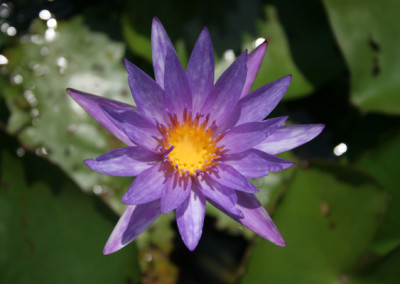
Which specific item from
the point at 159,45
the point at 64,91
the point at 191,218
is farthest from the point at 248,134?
the point at 64,91

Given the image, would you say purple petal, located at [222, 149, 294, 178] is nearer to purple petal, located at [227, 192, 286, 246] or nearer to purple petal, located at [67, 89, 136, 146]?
purple petal, located at [227, 192, 286, 246]

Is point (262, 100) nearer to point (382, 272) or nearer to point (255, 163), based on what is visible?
point (255, 163)

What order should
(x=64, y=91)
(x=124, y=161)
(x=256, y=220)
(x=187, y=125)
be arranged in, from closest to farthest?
1. (x=124, y=161)
2. (x=256, y=220)
3. (x=187, y=125)
4. (x=64, y=91)

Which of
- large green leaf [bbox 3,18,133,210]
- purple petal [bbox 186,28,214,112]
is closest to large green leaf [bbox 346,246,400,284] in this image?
purple petal [bbox 186,28,214,112]

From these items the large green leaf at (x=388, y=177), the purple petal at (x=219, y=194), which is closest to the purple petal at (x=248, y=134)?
the purple petal at (x=219, y=194)

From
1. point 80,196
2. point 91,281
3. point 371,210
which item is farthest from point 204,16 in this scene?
point 91,281

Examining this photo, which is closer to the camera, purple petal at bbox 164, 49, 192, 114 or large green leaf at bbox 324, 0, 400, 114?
purple petal at bbox 164, 49, 192, 114
